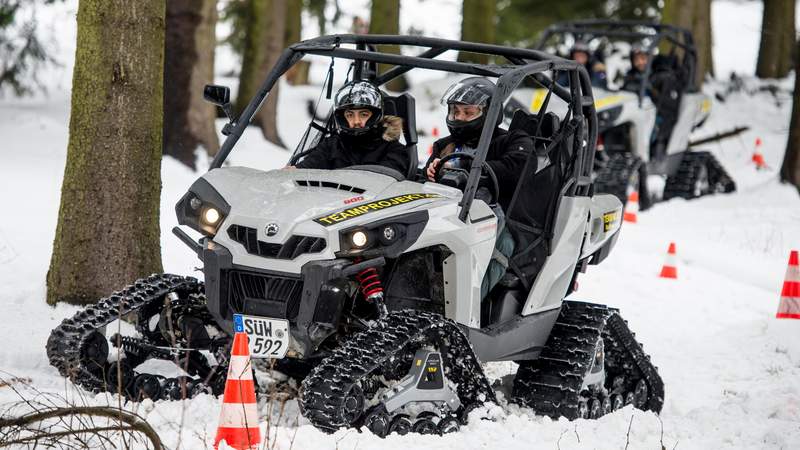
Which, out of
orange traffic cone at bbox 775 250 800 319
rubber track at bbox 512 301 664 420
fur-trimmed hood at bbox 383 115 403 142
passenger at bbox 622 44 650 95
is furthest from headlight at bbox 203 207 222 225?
passenger at bbox 622 44 650 95

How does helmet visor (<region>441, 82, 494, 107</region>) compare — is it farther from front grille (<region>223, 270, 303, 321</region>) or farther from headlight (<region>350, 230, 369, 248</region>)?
front grille (<region>223, 270, 303, 321</region>)

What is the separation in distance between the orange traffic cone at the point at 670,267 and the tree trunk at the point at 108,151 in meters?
6.08

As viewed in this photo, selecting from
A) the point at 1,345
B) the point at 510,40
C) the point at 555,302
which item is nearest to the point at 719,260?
the point at 555,302

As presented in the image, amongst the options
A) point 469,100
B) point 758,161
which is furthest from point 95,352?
point 758,161

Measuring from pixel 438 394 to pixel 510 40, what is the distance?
1050 inches

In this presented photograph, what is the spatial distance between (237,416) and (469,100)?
280 cm

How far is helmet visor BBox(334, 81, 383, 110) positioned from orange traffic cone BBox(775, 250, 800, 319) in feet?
17.1

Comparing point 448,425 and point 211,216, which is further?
point 211,216

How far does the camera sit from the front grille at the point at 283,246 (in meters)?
5.98

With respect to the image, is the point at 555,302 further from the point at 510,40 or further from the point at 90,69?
the point at 510,40

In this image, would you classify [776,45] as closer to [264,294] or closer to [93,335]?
[264,294]

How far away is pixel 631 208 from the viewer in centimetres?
1622

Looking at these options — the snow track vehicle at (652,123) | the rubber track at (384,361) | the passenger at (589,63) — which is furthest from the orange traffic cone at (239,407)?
the passenger at (589,63)

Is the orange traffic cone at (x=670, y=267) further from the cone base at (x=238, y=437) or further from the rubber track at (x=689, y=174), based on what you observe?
the cone base at (x=238, y=437)
